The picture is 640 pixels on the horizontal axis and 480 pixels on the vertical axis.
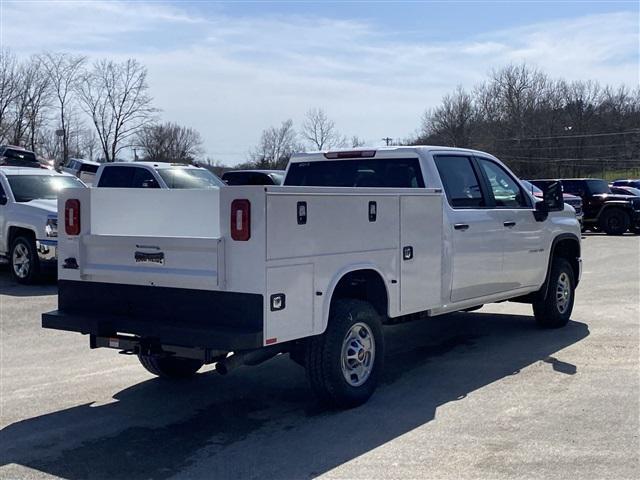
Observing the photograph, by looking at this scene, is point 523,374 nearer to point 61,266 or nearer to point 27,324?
point 61,266

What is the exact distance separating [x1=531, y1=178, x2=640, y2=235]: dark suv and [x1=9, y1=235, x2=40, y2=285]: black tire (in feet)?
59.5

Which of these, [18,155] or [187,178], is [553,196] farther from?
[18,155]

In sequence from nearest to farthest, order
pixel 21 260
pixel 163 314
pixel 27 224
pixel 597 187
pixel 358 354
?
pixel 163 314 → pixel 358 354 → pixel 27 224 → pixel 21 260 → pixel 597 187

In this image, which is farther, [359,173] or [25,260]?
[25,260]

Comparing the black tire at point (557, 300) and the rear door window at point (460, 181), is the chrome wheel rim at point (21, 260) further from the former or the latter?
the black tire at point (557, 300)

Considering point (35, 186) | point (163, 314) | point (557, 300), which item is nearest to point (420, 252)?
point (163, 314)

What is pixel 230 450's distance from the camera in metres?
5.06

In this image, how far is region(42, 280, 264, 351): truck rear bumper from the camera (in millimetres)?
5016

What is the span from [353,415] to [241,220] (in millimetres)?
1847

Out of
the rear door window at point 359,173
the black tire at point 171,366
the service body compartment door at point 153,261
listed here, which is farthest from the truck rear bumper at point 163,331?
the rear door window at point 359,173

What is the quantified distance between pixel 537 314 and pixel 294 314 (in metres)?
4.80

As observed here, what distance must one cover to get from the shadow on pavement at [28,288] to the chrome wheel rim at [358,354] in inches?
286

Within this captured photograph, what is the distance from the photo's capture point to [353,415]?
228 inches

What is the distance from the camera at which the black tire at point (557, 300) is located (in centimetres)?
897
